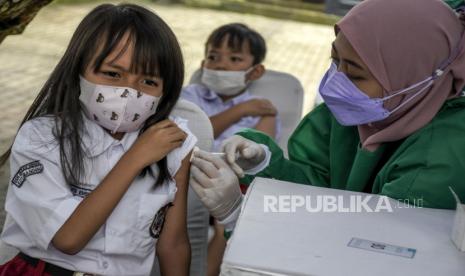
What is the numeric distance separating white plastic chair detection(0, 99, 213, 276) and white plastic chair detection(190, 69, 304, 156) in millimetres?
1364

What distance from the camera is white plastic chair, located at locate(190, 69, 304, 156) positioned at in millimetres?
3688

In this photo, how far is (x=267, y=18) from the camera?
9867 millimetres

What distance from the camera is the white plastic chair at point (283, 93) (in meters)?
3.69

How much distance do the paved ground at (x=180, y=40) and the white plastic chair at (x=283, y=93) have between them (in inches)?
54.9

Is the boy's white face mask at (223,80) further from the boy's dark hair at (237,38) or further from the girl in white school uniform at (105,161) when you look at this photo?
the girl in white school uniform at (105,161)

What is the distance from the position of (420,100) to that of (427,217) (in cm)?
47

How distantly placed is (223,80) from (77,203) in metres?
1.84

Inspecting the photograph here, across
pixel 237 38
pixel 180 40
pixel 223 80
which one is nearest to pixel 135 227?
pixel 223 80

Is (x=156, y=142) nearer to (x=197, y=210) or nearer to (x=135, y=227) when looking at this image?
(x=135, y=227)

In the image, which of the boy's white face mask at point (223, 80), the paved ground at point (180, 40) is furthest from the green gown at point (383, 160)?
the paved ground at point (180, 40)

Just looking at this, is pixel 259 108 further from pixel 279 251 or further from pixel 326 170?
pixel 279 251

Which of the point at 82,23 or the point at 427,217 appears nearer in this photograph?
the point at 427,217

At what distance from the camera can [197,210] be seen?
86.3 inches

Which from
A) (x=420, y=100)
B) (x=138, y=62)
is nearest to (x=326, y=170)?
(x=420, y=100)
